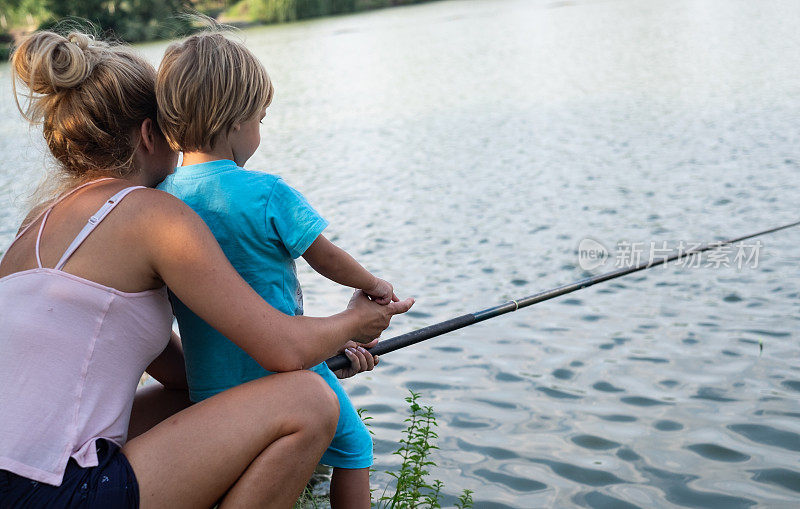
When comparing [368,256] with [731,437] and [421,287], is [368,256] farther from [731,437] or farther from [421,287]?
[731,437]

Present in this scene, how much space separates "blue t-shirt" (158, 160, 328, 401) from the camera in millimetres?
2027

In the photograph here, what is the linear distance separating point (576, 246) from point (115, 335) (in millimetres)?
4821

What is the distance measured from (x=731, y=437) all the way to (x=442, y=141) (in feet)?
25.9

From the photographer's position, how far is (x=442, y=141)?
35.9ft

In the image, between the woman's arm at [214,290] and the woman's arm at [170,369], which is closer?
the woman's arm at [214,290]

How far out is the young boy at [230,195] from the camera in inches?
79.0

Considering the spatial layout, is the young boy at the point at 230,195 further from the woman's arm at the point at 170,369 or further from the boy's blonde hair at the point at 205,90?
the woman's arm at the point at 170,369

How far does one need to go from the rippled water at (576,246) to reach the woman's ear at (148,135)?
0.42 meters

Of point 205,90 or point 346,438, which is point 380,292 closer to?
point 346,438

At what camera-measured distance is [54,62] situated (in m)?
1.86

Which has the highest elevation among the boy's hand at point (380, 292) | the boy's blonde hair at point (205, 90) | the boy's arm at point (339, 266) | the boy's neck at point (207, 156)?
the boy's blonde hair at point (205, 90)

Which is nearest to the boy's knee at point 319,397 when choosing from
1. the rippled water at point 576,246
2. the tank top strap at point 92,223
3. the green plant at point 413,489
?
the tank top strap at point 92,223

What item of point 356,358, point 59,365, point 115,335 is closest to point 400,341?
point 356,358

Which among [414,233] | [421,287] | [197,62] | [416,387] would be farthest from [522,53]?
[197,62]
